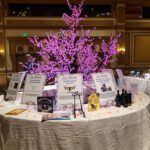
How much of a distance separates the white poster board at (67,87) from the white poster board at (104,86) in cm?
17

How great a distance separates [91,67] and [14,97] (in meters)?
0.88

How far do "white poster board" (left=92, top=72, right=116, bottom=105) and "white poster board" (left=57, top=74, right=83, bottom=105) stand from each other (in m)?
0.17

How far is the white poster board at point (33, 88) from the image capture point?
221 centimetres

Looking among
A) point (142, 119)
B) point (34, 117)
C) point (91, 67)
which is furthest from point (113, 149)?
point (91, 67)

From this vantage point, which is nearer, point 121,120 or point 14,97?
point 121,120

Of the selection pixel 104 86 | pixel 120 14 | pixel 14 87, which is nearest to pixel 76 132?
pixel 104 86

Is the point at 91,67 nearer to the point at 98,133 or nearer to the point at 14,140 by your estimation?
the point at 98,133

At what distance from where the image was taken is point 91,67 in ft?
8.06

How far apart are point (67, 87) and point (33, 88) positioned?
37 centimetres

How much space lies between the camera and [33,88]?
2240 mm

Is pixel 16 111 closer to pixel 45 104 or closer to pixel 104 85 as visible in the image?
pixel 45 104

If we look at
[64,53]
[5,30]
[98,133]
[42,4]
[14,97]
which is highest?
[42,4]

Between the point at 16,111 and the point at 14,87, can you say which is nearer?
the point at 16,111

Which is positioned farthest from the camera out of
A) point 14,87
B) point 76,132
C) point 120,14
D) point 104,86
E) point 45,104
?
point 120,14
